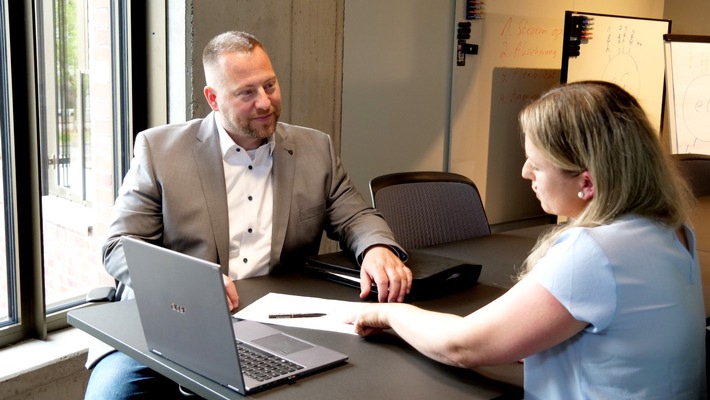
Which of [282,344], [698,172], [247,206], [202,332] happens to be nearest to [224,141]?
[247,206]

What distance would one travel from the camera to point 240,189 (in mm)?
2258

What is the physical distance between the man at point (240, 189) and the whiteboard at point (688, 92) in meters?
3.10

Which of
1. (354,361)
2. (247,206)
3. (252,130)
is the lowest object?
(354,361)

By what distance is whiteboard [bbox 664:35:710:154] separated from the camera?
473cm

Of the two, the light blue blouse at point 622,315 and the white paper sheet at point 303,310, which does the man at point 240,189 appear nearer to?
the white paper sheet at point 303,310

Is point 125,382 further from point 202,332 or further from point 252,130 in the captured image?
point 252,130

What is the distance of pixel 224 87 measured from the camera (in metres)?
2.26

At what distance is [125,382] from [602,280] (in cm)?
120

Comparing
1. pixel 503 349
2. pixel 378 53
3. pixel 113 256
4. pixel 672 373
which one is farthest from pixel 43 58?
pixel 672 373

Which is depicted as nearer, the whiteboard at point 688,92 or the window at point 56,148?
the window at point 56,148

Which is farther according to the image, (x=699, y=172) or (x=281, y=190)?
(x=699, y=172)

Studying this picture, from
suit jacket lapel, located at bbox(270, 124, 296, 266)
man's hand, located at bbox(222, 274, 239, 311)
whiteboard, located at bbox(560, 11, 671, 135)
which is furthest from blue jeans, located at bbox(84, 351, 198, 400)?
whiteboard, located at bbox(560, 11, 671, 135)

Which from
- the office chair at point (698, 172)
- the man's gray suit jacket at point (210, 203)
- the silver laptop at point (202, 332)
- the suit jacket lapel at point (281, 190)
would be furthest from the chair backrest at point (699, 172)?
the silver laptop at point (202, 332)

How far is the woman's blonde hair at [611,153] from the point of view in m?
1.28
